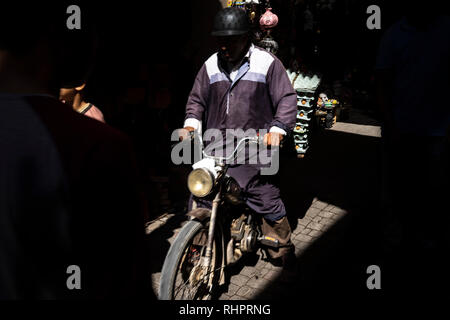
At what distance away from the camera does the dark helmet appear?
318 centimetres

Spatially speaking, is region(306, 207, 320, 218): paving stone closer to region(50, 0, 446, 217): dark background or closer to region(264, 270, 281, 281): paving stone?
region(264, 270, 281, 281): paving stone

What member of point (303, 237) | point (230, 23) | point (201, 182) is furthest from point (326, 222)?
point (230, 23)

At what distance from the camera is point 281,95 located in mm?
3404

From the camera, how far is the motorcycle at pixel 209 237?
274 centimetres

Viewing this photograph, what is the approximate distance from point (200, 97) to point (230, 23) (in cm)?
75

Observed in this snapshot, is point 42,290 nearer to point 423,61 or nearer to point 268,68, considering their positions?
point 268,68

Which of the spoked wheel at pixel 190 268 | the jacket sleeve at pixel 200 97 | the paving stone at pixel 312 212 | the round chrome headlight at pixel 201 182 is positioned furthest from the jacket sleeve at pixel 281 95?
the paving stone at pixel 312 212

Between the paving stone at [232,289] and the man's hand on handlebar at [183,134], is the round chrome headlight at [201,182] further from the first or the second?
the paving stone at [232,289]

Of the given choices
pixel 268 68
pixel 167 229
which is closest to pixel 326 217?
pixel 167 229

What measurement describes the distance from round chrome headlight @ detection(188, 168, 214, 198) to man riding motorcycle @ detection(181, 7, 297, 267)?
60cm

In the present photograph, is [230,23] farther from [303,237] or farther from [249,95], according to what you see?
[303,237]

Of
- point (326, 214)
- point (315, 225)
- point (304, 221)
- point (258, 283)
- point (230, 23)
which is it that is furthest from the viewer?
point (326, 214)

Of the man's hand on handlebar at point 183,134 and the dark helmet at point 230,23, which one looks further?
the dark helmet at point 230,23

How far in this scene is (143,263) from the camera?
1.06 meters
